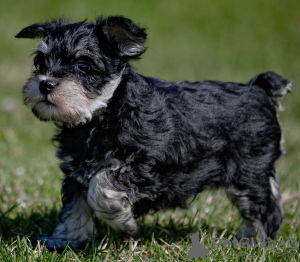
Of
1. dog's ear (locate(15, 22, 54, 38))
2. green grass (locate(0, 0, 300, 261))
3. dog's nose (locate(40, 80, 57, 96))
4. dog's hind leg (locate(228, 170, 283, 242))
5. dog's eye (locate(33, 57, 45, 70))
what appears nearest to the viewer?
dog's nose (locate(40, 80, 57, 96))

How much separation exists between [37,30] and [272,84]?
6.79 feet

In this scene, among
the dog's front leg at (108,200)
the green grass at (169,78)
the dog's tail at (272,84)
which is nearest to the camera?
the dog's front leg at (108,200)

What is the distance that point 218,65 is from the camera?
13758 mm

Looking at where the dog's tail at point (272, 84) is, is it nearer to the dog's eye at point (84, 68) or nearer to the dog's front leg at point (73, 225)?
the dog's eye at point (84, 68)

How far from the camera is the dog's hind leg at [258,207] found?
439 centimetres

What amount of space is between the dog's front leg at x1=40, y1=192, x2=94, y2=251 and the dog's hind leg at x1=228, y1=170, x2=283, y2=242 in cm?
125

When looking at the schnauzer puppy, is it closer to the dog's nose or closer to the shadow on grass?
the dog's nose

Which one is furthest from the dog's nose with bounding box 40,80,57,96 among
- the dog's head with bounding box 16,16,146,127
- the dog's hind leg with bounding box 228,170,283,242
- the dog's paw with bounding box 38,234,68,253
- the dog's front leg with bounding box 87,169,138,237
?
the dog's hind leg with bounding box 228,170,283,242

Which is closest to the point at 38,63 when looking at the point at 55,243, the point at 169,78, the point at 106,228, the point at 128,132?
the point at 128,132

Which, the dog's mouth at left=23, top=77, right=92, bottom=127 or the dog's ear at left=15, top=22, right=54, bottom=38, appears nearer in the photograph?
the dog's mouth at left=23, top=77, right=92, bottom=127

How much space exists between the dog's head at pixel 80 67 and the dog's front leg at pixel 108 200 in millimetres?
439

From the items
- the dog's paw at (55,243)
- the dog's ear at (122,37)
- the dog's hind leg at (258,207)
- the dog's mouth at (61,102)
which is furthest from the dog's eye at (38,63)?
the dog's hind leg at (258,207)

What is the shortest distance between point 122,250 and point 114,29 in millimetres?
1660

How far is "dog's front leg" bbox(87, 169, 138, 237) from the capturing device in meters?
3.65
